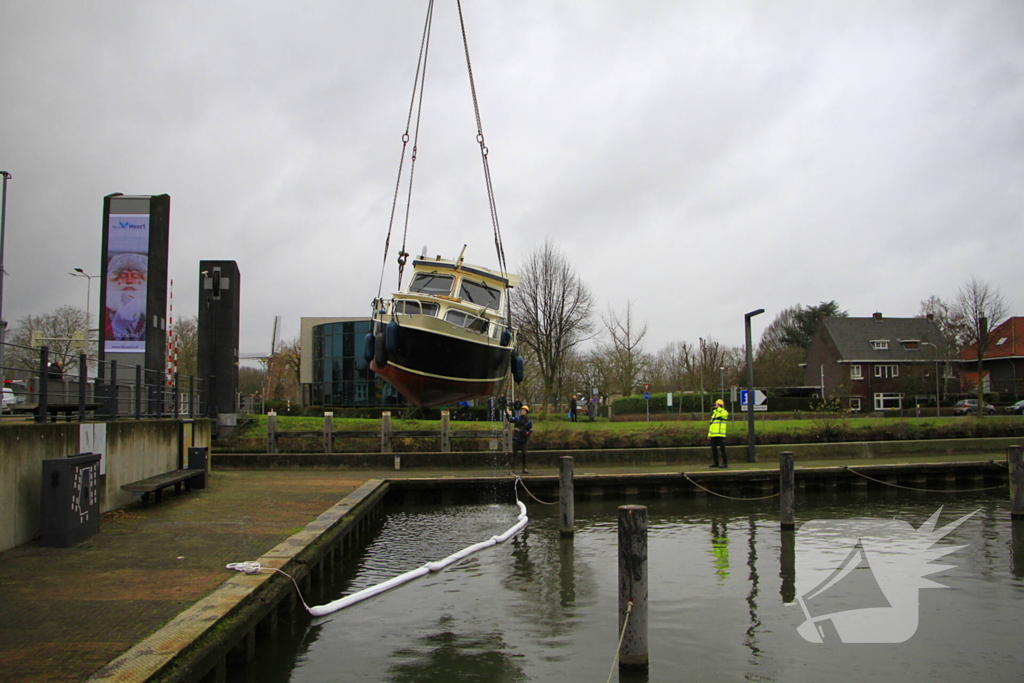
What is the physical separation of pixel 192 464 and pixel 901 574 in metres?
12.8

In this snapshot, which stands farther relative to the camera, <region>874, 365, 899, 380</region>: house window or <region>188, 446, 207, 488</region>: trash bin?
<region>874, 365, 899, 380</region>: house window

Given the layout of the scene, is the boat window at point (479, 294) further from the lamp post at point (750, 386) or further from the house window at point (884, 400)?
the house window at point (884, 400)

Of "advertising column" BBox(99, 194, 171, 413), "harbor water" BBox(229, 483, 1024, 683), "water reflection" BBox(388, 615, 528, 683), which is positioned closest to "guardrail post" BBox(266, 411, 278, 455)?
"advertising column" BBox(99, 194, 171, 413)

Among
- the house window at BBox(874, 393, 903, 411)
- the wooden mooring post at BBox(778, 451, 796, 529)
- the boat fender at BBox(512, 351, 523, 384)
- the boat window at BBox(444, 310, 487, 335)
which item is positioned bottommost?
the wooden mooring post at BBox(778, 451, 796, 529)

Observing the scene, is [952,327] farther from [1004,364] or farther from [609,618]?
[609,618]

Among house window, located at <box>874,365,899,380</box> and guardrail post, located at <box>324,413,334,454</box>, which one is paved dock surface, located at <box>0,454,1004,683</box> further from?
house window, located at <box>874,365,899,380</box>

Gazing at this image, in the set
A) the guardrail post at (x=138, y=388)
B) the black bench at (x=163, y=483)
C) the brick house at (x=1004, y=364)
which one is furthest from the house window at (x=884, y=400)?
the guardrail post at (x=138, y=388)

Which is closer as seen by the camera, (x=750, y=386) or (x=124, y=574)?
(x=124, y=574)

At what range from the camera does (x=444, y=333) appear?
20.6m

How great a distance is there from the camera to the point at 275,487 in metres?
16.3

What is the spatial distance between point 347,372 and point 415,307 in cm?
3287

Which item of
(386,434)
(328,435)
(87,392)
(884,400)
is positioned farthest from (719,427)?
(884,400)

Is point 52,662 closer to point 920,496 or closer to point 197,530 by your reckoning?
point 197,530

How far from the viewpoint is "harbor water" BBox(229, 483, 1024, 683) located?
7.05m
